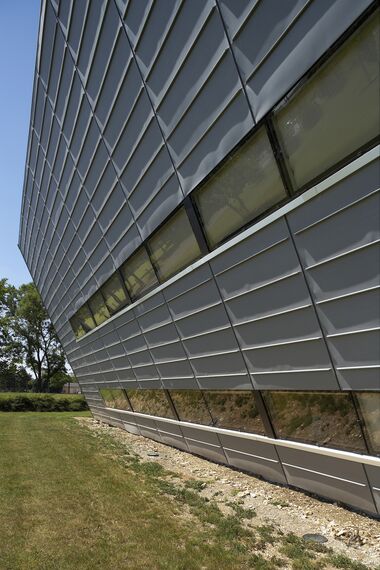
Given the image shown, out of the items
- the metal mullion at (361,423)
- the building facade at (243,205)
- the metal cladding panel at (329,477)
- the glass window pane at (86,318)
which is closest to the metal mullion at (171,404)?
the building facade at (243,205)

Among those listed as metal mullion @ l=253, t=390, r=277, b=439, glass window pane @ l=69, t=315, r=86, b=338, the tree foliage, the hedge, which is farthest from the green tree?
metal mullion @ l=253, t=390, r=277, b=439

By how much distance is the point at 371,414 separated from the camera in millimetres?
6363

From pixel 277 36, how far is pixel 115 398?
1839 cm

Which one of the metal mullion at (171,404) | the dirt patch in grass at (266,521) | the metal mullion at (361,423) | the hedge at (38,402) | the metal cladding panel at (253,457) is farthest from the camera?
the hedge at (38,402)

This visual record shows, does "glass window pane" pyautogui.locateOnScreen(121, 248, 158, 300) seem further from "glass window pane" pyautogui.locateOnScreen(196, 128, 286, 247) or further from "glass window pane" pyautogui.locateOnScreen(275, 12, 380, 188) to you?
"glass window pane" pyautogui.locateOnScreen(275, 12, 380, 188)

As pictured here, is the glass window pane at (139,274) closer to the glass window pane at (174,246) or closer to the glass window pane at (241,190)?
the glass window pane at (174,246)

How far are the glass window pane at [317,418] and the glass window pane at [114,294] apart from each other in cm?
727

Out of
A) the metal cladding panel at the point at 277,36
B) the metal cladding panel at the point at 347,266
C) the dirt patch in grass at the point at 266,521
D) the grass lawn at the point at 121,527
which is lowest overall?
the dirt patch in grass at the point at 266,521

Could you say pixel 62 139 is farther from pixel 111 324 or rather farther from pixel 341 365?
pixel 341 365

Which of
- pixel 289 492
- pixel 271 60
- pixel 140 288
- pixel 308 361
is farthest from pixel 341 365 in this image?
pixel 140 288

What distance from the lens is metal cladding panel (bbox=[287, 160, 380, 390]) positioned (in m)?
5.19

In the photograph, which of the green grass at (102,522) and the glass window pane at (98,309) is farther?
the glass window pane at (98,309)

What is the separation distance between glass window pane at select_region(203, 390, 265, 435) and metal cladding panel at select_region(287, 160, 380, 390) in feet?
10.6

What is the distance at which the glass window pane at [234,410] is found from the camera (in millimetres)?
9125
